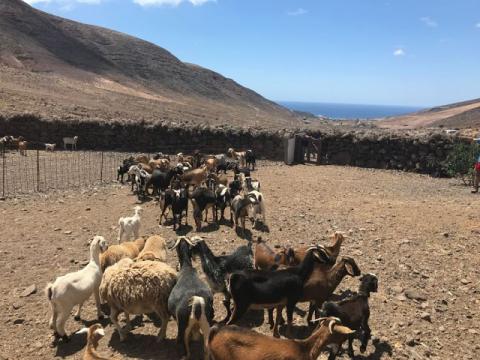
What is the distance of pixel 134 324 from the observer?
6922 mm

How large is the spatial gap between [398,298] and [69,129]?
21.4 meters

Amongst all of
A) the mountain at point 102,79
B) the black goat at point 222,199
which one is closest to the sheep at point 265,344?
the black goat at point 222,199

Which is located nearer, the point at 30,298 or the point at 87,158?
the point at 30,298

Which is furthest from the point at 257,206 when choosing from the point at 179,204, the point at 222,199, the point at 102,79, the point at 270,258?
the point at 102,79

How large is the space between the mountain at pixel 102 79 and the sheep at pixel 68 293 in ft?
69.6

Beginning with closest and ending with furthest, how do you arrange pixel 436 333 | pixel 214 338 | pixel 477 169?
pixel 214 338
pixel 436 333
pixel 477 169

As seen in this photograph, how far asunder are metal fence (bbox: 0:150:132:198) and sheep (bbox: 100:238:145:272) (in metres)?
7.57

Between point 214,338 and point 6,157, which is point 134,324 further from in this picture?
point 6,157

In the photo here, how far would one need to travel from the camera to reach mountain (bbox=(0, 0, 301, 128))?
37.5 m

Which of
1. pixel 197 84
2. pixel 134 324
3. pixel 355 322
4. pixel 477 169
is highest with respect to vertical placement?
pixel 197 84

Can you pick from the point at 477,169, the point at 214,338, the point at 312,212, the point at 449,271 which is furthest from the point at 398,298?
the point at 477,169

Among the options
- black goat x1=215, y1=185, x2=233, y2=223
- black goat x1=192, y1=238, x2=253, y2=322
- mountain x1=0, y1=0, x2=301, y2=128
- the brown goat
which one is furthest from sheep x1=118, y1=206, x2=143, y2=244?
mountain x1=0, y1=0, x2=301, y2=128

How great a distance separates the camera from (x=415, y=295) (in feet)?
25.6

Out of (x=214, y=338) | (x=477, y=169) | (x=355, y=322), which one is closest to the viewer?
(x=214, y=338)
